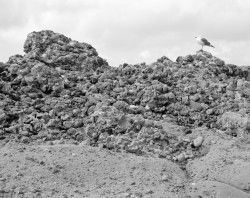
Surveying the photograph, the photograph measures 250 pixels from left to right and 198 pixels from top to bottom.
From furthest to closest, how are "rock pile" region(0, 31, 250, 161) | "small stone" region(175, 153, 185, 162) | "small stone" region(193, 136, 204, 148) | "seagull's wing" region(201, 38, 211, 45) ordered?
1. "seagull's wing" region(201, 38, 211, 45)
2. "rock pile" region(0, 31, 250, 161)
3. "small stone" region(193, 136, 204, 148)
4. "small stone" region(175, 153, 185, 162)

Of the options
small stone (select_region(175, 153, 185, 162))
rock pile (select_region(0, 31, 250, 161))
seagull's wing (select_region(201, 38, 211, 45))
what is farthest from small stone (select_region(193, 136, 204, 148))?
seagull's wing (select_region(201, 38, 211, 45))

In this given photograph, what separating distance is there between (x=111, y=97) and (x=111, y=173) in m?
2.51

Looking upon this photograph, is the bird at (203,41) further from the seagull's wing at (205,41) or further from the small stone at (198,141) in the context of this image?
the small stone at (198,141)

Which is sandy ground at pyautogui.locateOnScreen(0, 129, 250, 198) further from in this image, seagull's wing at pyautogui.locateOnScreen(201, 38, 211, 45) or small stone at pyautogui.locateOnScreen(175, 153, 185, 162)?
seagull's wing at pyautogui.locateOnScreen(201, 38, 211, 45)

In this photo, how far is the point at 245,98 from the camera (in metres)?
8.62

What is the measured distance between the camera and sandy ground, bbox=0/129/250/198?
5531 mm

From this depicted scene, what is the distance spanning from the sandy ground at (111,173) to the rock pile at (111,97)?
0.41 m

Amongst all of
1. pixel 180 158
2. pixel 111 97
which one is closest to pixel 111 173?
pixel 180 158

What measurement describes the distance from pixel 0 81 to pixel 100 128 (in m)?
2.63

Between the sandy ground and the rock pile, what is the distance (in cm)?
41

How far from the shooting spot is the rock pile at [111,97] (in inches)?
276

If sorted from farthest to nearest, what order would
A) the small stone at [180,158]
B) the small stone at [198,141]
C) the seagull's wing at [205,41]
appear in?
the seagull's wing at [205,41]
the small stone at [198,141]
the small stone at [180,158]

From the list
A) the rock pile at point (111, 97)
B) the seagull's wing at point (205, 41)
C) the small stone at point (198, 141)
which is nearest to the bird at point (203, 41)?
the seagull's wing at point (205, 41)

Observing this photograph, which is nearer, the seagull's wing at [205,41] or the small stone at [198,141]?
the small stone at [198,141]
